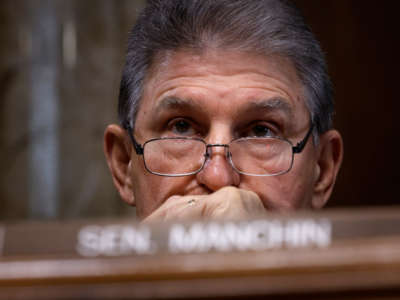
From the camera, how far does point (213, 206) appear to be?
3.31 ft

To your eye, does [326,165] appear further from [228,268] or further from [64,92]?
[64,92]

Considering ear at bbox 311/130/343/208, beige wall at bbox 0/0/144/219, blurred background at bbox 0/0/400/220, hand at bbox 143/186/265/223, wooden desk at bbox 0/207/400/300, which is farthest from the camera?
beige wall at bbox 0/0/144/219

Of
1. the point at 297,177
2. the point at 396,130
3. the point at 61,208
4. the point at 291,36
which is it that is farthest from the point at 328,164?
the point at 61,208

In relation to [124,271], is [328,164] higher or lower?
lower

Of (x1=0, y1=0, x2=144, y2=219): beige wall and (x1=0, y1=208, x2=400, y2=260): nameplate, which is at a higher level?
(x1=0, y1=208, x2=400, y2=260): nameplate

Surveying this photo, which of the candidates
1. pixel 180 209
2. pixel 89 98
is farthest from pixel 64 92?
pixel 180 209

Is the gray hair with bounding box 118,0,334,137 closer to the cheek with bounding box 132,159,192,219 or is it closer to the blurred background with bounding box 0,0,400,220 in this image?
the cheek with bounding box 132,159,192,219

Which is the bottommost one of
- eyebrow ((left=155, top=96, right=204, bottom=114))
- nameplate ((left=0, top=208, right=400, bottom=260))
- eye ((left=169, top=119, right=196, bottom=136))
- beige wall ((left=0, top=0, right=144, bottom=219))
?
beige wall ((left=0, top=0, right=144, bottom=219))

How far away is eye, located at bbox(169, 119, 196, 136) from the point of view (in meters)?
1.29

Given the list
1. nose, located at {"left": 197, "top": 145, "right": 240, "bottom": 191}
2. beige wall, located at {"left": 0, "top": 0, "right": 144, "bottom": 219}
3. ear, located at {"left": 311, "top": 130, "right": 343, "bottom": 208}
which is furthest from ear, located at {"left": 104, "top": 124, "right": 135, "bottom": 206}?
beige wall, located at {"left": 0, "top": 0, "right": 144, "bottom": 219}

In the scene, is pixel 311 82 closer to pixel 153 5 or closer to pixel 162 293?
pixel 153 5

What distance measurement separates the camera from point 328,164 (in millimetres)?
1451

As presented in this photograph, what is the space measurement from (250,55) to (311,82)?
0.52 feet

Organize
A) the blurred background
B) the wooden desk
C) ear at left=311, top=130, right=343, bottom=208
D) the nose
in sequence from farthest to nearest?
the blurred background, ear at left=311, top=130, right=343, bottom=208, the nose, the wooden desk
